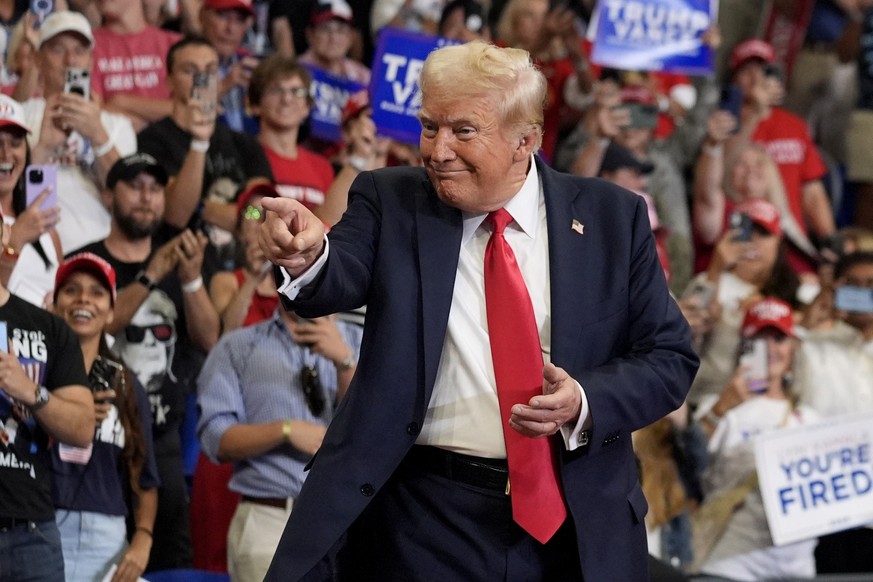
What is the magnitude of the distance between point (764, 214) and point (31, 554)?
465 cm

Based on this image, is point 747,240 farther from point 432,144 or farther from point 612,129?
point 432,144

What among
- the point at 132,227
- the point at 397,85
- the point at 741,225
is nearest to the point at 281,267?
the point at 132,227

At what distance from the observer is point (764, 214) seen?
742 centimetres

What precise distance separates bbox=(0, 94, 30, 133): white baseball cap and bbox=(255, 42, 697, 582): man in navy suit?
239cm

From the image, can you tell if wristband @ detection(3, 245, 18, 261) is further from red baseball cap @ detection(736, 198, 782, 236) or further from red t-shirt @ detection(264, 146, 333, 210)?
red baseball cap @ detection(736, 198, 782, 236)

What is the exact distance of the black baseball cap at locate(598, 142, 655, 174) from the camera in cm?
714

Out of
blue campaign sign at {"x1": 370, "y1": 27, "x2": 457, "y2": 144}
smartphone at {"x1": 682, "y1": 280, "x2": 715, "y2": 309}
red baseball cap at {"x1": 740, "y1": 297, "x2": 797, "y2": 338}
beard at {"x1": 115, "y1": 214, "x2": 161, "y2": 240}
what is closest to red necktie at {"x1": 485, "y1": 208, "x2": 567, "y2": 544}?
beard at {"x1": 115, "y1": 214, "x2": 161, "y2": 240}

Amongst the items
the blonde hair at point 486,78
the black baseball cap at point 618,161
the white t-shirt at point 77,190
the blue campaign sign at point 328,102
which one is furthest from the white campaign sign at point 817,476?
the blonde hair at point 486,78

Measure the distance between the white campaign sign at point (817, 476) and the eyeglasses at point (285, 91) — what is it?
2678mm

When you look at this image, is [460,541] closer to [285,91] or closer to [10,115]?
[10,115]

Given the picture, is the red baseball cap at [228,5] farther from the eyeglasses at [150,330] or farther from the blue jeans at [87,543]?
the blue jeans at [87,543]

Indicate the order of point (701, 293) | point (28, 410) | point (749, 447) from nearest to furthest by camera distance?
point (28, 410), point (749, 447), point (701, 293)

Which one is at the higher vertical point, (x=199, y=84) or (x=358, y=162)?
(x=199, y=84)

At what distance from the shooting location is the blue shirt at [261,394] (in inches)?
189
